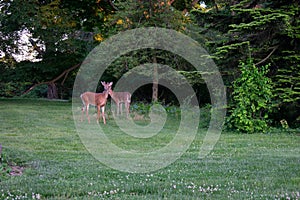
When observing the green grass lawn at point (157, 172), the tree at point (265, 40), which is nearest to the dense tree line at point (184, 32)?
the tree at point (265, 40)

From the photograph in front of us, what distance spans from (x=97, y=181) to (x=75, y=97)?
24.6 m

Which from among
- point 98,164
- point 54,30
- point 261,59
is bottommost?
point 98,164

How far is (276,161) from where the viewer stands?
743 cm

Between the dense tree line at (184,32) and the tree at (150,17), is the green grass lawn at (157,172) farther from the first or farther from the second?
the tree at (150,17)

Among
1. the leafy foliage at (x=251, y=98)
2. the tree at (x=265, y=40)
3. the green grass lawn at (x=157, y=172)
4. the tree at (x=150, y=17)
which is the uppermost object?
the tree at (x=150, y=17)

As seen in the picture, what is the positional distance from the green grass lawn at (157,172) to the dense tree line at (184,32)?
287 cm

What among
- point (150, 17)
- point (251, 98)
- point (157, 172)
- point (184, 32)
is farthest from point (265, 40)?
point (150, 17)

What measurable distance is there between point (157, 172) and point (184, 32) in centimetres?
1571

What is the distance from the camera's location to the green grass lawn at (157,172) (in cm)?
509

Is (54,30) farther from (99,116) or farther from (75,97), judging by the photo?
(99,116)

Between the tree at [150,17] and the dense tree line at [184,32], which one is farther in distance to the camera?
the tree at [150,17]

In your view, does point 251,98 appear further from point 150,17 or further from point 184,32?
→ point 150,17

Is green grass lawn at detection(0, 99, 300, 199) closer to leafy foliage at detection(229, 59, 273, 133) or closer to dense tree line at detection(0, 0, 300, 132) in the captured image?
leafy foliage at detection(229, 59, 273, 133)

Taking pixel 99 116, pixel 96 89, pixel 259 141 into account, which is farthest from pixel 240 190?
pixel 96 89
